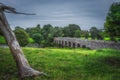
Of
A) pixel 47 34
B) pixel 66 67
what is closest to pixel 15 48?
pixel 66 67

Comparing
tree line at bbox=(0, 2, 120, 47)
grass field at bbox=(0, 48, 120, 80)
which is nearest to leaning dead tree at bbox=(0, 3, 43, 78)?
grass field at bbox=(0, 48, 120, 80)

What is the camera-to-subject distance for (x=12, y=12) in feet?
48.9

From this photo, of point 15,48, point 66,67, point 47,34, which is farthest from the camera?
point 47,34

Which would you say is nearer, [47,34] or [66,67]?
[66,67]

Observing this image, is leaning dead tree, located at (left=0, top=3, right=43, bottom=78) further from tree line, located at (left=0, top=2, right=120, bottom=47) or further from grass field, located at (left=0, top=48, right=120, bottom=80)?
tree line, located at (left=0, top=2, right=120, bottom=47)

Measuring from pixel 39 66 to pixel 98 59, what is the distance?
5297 millimetres

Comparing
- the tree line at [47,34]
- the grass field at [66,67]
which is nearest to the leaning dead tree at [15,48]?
the grass field at [66,67]

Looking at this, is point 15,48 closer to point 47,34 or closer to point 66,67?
point 66,67

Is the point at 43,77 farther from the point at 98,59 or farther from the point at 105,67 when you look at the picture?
the point at 98,59

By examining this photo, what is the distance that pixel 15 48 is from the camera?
13914 mm

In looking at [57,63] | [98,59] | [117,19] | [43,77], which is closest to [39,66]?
[57,63]

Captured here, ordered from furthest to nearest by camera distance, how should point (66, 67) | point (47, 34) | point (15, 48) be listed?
point (47, 34) < point (66, 67) < point (15, 48)

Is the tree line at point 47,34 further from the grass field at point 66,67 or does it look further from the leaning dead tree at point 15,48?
the leaning dead tree at point 15,48

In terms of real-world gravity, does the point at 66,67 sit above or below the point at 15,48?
below
